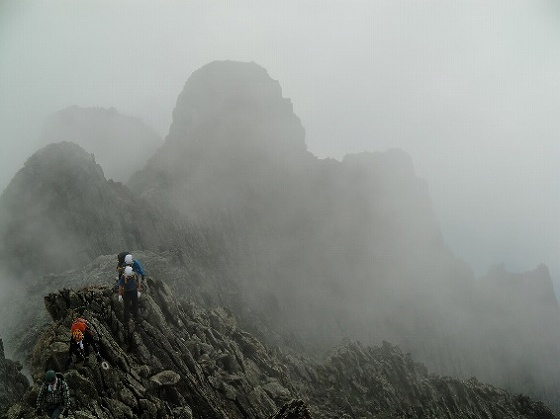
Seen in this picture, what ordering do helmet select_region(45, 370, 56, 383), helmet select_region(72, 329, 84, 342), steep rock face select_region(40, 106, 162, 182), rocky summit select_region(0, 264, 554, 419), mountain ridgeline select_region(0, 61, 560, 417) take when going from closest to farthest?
helmet select_region(45, 370, 56, 383) < helmet select_region(72, 329, 84, 342) < rocky summit select_region(0, 264, 554, 419) < mountain ridgeline select_region(0, 61, 560, 417) < steep rock face select_region(40, 106, 162, 182)

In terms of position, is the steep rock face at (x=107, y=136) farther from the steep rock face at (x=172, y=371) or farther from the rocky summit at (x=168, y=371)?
the steep rock face at (x=172, y=371)

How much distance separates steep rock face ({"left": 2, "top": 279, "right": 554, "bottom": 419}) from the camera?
22656 millimetres

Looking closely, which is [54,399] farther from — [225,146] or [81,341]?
[225,146]

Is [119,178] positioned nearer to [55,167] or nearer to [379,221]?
[55,167]

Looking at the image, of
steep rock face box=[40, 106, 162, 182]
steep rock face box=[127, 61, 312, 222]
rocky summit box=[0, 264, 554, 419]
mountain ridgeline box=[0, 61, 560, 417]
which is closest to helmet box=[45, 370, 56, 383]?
rocky summit box=[0, 264, 554, 419]

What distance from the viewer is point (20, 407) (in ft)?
65.4

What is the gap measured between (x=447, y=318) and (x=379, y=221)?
165 ft

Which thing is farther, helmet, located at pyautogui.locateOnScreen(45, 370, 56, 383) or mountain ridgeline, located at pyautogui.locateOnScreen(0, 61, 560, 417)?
mountain ridgeline, located at pyautogui.locateOnScreen(0, 61, 560, 417)

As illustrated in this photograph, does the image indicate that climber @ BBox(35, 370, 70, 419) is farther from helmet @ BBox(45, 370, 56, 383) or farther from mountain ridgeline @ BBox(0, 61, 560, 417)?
mountain ridgeline @ BBox(0, 61, 560, 417)

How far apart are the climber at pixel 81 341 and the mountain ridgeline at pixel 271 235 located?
1748 inches

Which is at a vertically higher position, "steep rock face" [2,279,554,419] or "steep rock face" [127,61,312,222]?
"steep rock face" [127,61,312,222]

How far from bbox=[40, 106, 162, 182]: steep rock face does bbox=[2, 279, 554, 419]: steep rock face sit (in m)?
145

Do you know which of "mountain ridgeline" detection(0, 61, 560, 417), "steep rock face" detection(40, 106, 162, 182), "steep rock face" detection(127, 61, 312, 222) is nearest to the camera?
"mountain ridgeline" detection(0, 61, 560, 417)

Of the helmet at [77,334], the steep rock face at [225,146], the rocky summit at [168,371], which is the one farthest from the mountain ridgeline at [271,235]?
the helmet at [77,334]
